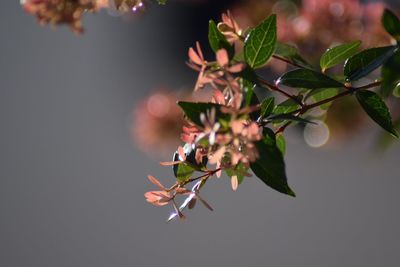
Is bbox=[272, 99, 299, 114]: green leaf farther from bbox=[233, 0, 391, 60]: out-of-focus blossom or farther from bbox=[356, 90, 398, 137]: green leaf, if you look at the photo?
bbox=[233, 0, 391, 60]: out-of-focus blossom

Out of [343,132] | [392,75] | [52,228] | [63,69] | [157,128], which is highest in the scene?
[63,69]

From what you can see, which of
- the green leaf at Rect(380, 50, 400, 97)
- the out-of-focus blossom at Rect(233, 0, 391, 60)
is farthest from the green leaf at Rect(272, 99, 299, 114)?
the out-of-focus blossom at Rect(233, 0, 391, 60)

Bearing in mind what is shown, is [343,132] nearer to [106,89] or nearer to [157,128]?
[157,128]

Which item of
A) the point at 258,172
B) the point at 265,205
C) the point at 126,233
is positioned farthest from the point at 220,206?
the point at 258,172

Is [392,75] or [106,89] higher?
[106,89]

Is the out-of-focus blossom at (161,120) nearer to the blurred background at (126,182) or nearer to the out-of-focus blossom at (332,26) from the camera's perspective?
the out-of-focus blossom at (332,26)

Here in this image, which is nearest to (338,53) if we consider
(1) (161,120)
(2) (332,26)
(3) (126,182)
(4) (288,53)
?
(4) (288,53)

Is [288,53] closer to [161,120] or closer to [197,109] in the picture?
[197,109]

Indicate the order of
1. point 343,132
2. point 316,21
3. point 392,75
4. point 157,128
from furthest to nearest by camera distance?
1. point 157,128
2. point 343,132
3. point 316,21
4. point 392,75

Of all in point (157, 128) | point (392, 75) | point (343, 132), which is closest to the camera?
point (392, 75)
